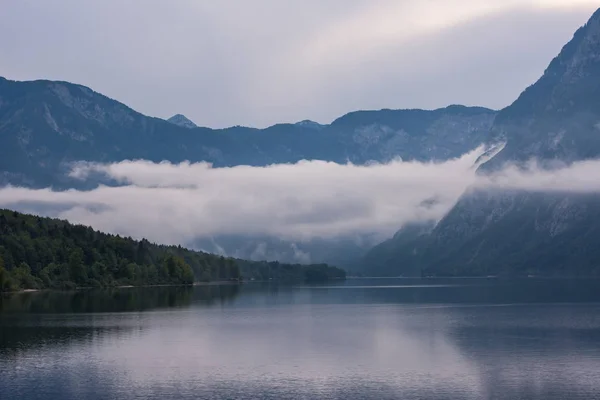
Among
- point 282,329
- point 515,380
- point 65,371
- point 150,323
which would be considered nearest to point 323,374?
point 515,380

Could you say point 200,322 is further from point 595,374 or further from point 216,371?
point 595,374

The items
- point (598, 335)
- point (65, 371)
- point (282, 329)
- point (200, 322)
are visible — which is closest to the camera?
point (65, 371)

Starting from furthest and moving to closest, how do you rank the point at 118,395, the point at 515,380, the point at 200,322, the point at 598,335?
the point at 200,322, the point at 598,335, the point at 515,380, the point at 118,395

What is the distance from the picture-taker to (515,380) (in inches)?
3947

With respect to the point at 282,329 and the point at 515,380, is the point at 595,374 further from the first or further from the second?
the point at 282,329

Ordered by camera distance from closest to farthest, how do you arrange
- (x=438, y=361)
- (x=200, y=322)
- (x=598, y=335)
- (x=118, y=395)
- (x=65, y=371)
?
(x=118, y=395), (x=65, y=371), (x=438, y=361), (x=598, y=335), (x=200, y=322)

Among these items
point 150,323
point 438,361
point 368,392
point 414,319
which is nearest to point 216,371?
point 368,392

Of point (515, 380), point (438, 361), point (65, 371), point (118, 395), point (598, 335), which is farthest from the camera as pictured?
point (598, 335)

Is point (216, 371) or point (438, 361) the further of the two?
point (438, 361)

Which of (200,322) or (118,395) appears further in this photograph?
(200,322)

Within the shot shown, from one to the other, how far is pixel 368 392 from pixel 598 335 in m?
68.2

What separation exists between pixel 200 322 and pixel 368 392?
94723 mm

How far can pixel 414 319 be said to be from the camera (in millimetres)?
193875

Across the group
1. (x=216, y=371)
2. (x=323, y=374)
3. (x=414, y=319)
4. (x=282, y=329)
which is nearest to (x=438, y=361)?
(x=323, y=374)
